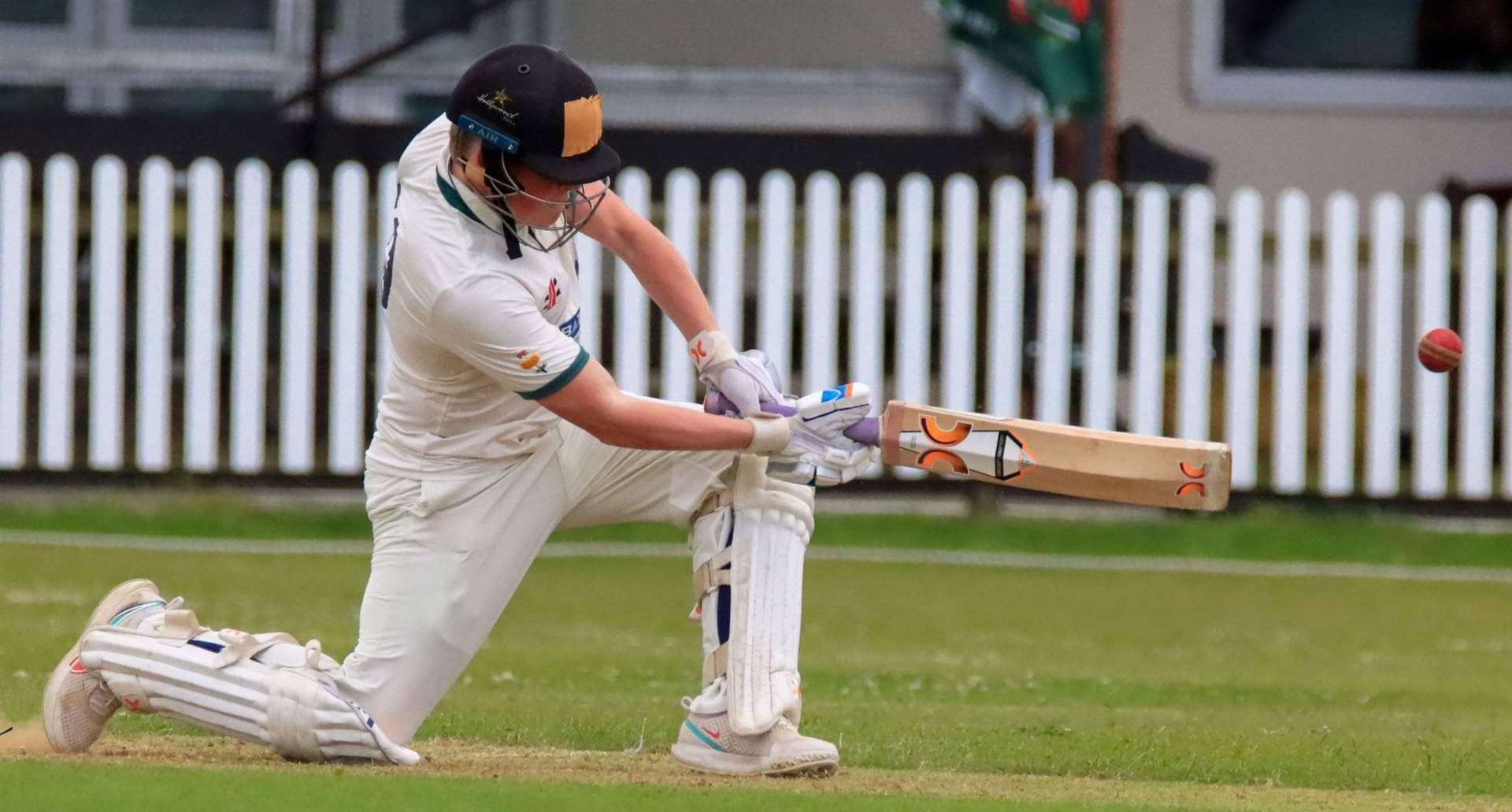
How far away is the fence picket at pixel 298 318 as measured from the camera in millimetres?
10078

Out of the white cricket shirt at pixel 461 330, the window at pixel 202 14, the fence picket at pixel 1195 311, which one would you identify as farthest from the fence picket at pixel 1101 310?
the white cricket shirt at pixel 461 330

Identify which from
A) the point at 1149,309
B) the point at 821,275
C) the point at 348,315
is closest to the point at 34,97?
the point at 348,315

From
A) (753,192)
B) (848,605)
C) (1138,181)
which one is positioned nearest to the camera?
(848,605)

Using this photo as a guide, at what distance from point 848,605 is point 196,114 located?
4.91 metres

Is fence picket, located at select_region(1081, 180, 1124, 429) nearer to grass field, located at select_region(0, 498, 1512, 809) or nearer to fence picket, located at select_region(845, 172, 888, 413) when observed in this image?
grass field, located at select_region(0, 498, 1512, 809)

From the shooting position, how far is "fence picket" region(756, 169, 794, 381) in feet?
33.3

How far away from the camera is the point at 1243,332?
10.2 metres

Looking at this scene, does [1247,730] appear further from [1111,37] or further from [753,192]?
[1111,37]

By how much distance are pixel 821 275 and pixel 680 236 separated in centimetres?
65

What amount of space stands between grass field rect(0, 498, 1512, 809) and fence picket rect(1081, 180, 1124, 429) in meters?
0.54

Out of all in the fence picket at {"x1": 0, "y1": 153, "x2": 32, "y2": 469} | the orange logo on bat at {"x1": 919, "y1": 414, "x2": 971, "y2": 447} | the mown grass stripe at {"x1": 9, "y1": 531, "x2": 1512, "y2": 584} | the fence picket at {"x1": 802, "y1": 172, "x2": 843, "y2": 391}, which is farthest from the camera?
the fence picket at {"x1": 802, "y1": 172, "x2": 843, "y2": 391}

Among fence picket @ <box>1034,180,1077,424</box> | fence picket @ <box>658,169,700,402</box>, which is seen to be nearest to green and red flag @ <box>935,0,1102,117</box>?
fence picket @ <box>1034,180,1077,424</box>

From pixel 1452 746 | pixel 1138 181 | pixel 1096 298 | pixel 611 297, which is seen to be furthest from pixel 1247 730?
pixel 1138 181

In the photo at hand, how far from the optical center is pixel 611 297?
10.6 metres
